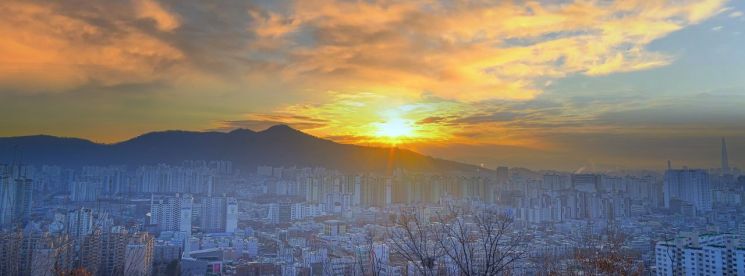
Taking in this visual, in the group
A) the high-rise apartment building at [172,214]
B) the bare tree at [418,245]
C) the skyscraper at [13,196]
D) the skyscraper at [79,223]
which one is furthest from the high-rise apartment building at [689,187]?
the skyscraper at [13,196]

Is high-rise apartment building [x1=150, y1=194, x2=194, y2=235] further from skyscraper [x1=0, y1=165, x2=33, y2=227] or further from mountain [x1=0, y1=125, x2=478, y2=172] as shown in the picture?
skyscraper [x1=0, y1=165, x2=33, y2=227]

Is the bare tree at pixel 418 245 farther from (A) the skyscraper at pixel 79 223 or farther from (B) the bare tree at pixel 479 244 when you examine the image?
(A) the skyscraper at pixel 79 223

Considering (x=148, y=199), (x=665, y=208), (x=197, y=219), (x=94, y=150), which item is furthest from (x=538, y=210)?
(x=94, y=150)

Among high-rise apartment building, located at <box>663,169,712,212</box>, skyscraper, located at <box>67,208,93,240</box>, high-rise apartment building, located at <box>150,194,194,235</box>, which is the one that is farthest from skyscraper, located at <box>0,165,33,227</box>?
high-rise apartment building, located at <box>663,169,712,212</box>

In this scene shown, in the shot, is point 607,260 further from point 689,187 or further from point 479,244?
point 689,187

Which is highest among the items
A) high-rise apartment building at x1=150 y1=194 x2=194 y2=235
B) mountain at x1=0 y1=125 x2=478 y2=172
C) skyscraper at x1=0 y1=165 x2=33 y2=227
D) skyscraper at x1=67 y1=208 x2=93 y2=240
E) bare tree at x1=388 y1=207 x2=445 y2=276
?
mountain at x1=0 y1=125 x2=478 y2=172

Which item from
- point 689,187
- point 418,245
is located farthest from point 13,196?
point 689,187

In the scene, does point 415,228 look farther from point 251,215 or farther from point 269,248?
point 251,215
